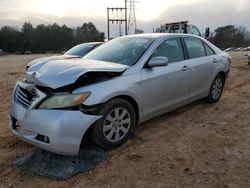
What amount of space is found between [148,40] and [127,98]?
1.21 meters

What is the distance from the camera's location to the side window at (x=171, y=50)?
5.08 meters

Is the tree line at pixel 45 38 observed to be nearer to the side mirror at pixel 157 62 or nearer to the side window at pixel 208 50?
the side window at pixel 208 50

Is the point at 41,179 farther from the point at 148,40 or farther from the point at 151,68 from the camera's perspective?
the point at 148,40

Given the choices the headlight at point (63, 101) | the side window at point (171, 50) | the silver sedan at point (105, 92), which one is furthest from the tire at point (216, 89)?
the headlight at point (63, 101)

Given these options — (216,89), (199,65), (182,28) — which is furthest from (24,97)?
(182,28)

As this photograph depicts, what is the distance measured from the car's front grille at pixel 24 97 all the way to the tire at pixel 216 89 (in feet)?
12.0

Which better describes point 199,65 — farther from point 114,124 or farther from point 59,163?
point 59,163

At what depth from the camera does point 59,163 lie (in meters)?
3.86

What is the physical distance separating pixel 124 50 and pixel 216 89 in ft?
8.19

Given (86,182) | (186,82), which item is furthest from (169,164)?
(186,82)

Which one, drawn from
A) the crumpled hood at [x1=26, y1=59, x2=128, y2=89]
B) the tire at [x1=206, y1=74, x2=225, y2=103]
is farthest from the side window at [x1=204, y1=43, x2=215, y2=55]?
the crumpled hood at [x1=26, y1=59, x2=128, y2=89]

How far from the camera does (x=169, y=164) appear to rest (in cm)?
388

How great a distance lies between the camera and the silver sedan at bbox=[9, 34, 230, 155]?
147 inches

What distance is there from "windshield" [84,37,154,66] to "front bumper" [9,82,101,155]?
1264 mm
